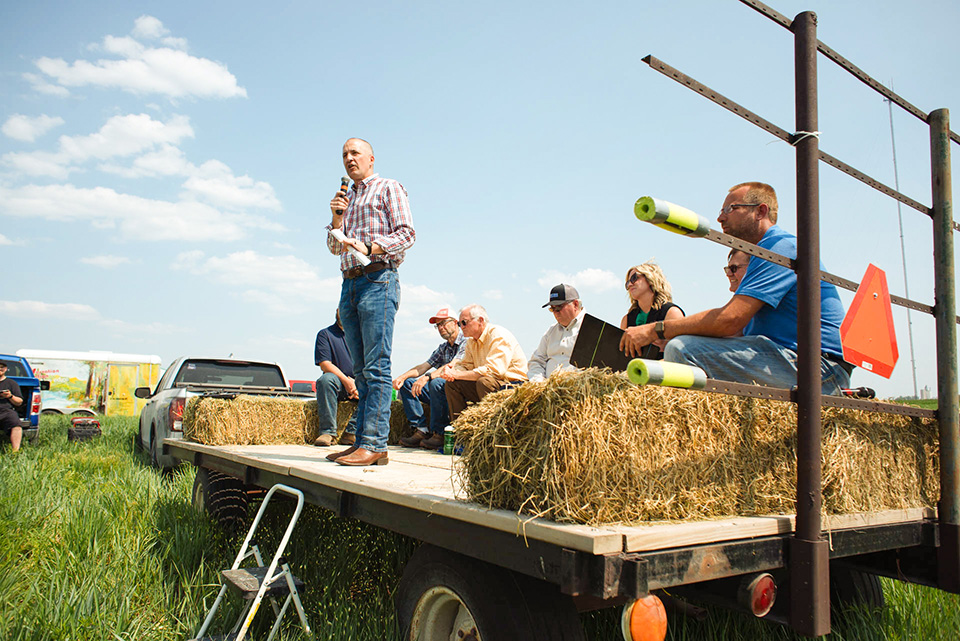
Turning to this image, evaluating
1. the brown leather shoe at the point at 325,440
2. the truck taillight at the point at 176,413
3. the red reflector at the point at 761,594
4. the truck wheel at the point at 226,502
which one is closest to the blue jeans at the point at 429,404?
the brown leather shoe at the point at 325,440

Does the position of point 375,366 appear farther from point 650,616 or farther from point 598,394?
point 650,616

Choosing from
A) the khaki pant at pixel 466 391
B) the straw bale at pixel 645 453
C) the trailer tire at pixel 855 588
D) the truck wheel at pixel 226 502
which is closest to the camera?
the straw bale at pixel 645 453

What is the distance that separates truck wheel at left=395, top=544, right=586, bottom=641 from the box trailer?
20664 mm

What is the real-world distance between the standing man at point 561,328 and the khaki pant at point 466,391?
1.81 feet

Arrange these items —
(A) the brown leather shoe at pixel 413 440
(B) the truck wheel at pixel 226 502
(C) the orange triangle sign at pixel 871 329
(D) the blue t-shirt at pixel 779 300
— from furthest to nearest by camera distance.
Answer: (A) the brown leather shoe at pixel 413 440
(B) the truck wheel at pixel 226 502
(D) the blue t-shirt at pixel 779 300
(C) the orange triangle sign at pixel 871 329

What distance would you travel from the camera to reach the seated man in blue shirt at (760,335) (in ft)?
8.03

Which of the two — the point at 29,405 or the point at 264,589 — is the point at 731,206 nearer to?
the point at 264,589

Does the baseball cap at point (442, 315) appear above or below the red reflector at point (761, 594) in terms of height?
above

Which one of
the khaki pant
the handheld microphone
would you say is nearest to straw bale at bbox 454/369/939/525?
the handheld microphone

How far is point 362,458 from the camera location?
345 centimetres

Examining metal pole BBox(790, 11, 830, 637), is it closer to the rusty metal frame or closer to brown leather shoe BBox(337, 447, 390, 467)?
the rusty metal frame

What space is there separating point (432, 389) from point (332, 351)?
1.28m

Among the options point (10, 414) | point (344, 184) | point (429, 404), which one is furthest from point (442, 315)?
point (10, 414)

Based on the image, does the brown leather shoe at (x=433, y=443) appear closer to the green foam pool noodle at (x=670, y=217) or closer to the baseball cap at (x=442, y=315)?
the baseball cap at (x=442, y=315)
